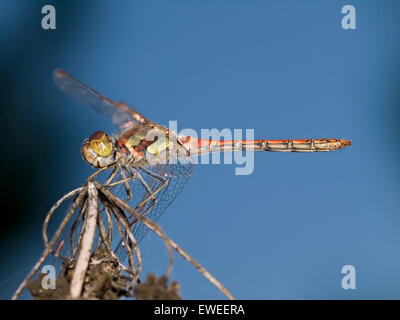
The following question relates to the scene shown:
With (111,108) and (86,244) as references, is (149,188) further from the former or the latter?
(86,244)

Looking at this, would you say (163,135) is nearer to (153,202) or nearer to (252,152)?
(153,202)

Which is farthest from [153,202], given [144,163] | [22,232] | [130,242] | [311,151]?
[22,232]

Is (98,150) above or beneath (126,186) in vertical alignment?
above

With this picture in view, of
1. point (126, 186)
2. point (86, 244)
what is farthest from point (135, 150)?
point (86, 244)

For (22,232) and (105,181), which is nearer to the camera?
(105,181)

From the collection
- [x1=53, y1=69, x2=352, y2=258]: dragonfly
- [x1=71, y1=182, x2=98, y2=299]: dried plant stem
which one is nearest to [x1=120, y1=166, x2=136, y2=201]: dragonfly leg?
[x1=53, y1=69, x2=352, y2=258]: dragonfly

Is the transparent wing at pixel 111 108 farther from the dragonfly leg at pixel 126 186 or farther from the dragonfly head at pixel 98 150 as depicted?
the dragonfly leg at pixel 126 186

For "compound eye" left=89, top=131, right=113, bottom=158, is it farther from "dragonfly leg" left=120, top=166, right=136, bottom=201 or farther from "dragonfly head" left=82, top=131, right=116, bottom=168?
"dragonfly leg" left=120, top=166, right=136, bottom=201

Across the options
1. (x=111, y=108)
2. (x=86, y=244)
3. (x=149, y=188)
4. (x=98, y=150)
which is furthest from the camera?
(x=149, y=188)
